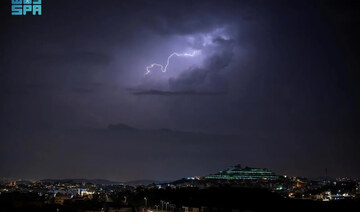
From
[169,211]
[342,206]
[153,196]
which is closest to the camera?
[169,211]

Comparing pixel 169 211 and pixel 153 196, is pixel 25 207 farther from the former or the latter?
pixel 153 196

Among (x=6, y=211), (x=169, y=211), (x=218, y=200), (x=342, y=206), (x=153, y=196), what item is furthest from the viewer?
(x=153, y=196)

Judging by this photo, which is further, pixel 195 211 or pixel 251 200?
pixel 251 200

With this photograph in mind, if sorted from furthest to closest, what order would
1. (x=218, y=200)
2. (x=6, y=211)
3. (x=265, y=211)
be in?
1. (x=218, y=200)
2. (x=265, y=211)
3. (x=6, y=211)

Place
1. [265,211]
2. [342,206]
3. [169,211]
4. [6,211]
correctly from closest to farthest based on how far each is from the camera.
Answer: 1. [6,211]
2. [169,211]
3. [265,211]
4. [342,206]

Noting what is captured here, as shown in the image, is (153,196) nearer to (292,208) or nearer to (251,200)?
(251,200)

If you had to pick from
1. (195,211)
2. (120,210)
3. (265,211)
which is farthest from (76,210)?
(265,211)

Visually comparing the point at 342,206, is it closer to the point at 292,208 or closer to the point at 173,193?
the point at 292,208

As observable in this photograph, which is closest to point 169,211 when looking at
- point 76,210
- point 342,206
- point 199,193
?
point 76,210

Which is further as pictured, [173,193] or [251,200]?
[173,193]
